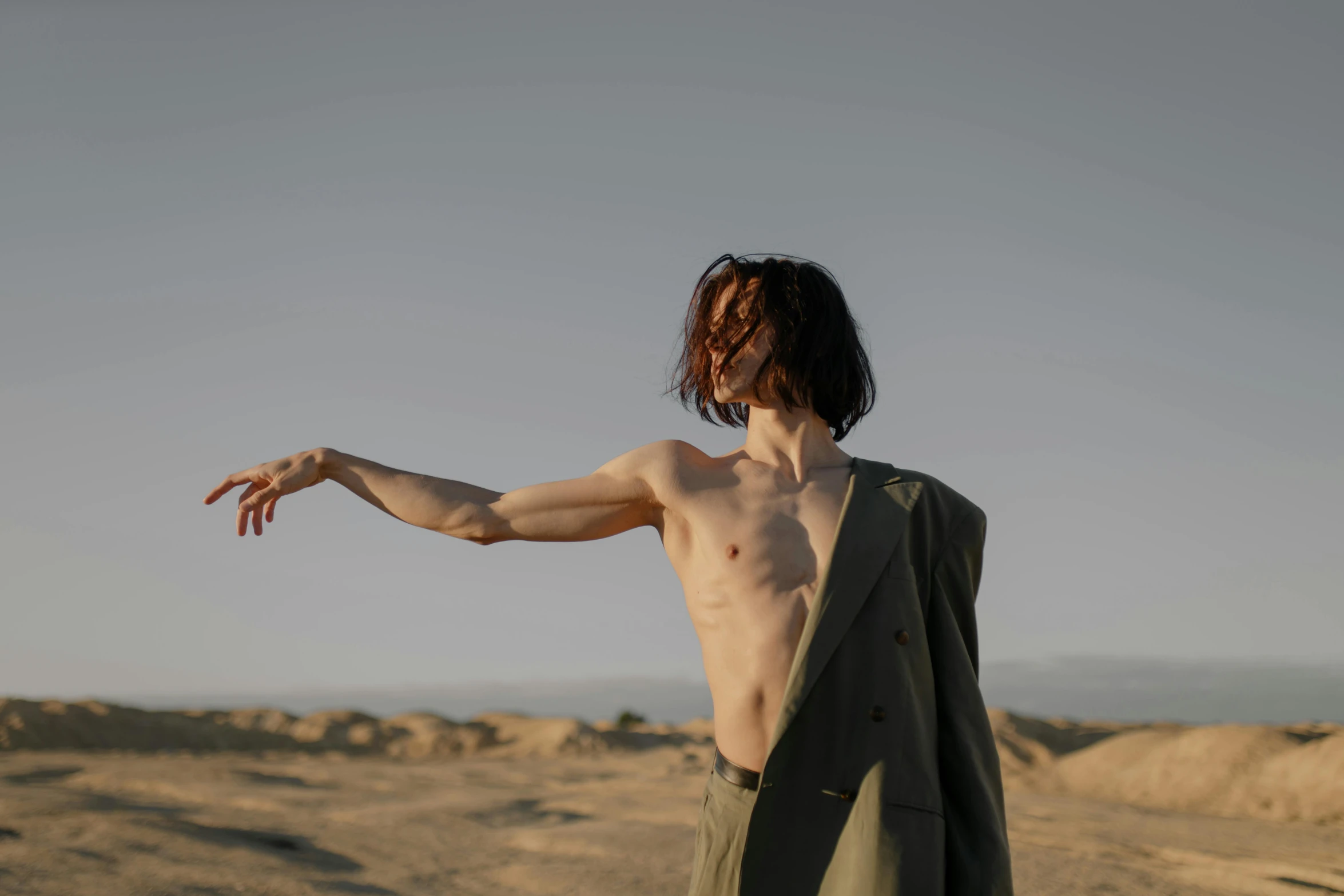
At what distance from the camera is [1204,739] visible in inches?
348

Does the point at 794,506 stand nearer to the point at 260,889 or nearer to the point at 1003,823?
the point at 1003,823

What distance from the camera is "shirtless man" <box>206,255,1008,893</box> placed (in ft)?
6.91

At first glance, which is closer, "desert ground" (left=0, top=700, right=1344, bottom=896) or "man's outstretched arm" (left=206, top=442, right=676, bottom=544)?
"man's outstretched arm" (left=206, top=442, right=676, bottom=544)

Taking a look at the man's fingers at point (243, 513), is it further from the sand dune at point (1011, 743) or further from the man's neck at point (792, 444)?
the sand dune at point (1011, 743)

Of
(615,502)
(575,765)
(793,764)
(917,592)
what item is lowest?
(575,765)

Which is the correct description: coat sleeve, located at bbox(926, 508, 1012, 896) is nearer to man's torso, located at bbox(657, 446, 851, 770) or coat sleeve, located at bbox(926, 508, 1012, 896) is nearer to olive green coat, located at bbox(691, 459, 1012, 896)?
olive green coat, located at bbox(691, 459, 1012, 896)

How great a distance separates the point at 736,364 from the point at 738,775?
3.06 ft

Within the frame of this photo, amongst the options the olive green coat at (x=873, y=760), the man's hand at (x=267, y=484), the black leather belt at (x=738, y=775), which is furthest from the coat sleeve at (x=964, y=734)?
the man's hand at (x=267, y=484)

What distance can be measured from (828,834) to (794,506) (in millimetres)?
702

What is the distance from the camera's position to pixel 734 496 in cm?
229

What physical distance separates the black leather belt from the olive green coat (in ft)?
0.07

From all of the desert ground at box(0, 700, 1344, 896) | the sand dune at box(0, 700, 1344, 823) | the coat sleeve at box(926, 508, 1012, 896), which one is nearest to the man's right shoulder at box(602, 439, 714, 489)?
the coat sleeve at box(926, 508, 1012, 896)

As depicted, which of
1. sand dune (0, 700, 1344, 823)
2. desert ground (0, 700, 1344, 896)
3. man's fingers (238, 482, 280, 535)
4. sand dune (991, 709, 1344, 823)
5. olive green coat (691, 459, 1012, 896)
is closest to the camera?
olive green coat (691, 459, 1012, 896)

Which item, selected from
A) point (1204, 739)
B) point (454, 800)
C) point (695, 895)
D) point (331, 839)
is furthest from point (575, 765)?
point (695, 895)
